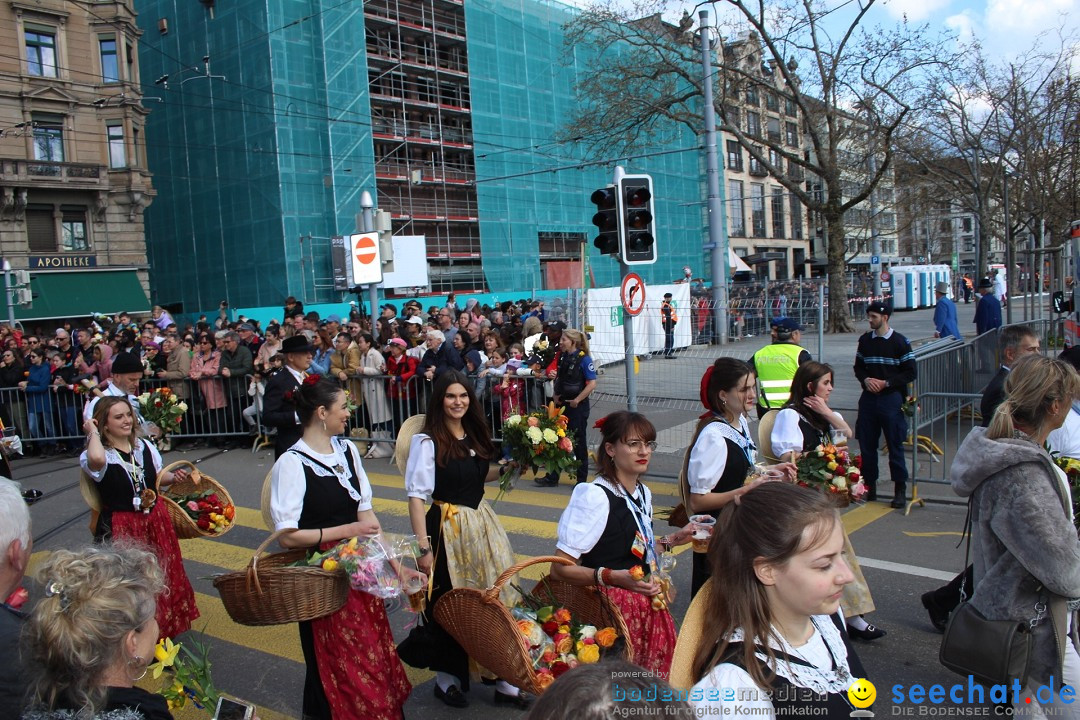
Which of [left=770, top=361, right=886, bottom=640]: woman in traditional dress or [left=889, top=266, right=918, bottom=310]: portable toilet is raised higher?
[left=889, top=266, right=918, bottom=310]: portable toilet

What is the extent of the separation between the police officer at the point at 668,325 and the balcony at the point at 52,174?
28.6m

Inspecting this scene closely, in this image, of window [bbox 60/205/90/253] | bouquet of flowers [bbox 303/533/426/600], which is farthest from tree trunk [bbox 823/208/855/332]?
window [bbox 60/205/90/253]

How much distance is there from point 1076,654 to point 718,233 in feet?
58.5

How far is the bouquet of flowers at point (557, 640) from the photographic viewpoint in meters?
3.20

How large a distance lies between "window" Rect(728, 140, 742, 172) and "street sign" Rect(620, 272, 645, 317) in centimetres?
5078

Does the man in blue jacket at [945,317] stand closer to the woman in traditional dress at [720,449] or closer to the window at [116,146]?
the woman in traditional dress at [720,449]

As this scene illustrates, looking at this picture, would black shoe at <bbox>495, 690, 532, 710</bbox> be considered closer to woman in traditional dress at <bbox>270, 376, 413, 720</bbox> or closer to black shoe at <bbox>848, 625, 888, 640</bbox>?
woman in traditional dress at <bbox>270, 376, 413, 720</bbox>

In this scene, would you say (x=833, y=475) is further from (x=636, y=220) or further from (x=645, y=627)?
(x=636, y=220)

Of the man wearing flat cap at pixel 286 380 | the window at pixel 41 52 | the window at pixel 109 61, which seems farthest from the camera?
the window at pixel 109 61

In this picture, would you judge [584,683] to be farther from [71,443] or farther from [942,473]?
[71,443]

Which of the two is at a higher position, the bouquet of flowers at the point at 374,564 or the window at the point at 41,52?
the window at the point at 41,52

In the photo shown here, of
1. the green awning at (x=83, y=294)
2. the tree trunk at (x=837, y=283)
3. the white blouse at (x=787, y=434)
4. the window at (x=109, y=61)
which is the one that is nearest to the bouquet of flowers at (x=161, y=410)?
the white blouse at (x=787, y=434)

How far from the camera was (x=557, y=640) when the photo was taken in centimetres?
332

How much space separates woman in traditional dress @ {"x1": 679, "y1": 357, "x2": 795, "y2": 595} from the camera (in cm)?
437
